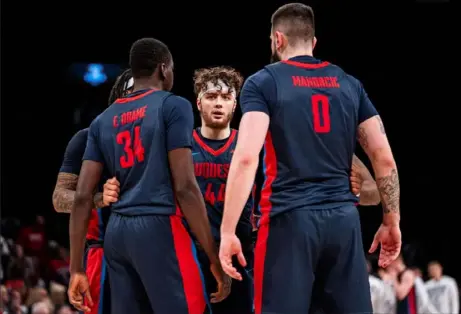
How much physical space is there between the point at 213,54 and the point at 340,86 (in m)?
14.5

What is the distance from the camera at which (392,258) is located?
4.83m

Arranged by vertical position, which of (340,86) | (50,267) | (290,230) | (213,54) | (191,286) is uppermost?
(213,54)

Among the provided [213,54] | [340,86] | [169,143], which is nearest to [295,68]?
[340,86]

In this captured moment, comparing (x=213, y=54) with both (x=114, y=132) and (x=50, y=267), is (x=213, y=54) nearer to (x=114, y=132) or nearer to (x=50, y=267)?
(x=50, y=267)

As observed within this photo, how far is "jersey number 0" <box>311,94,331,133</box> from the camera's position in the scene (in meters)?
4.56

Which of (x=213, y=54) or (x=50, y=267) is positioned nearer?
(x=50, y=267)

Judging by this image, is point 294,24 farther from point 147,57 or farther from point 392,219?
point 392,219

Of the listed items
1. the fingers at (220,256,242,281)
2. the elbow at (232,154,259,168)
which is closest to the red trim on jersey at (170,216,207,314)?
the fingers at (220,256,242,281)

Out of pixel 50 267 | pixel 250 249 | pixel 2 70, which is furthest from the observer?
pixel 2 70

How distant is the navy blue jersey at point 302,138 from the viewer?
4520mm

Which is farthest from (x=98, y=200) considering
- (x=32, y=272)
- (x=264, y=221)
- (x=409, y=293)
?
(x=409, y=293)

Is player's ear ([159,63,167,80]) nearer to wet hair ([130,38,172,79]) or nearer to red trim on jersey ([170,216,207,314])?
wet hair ([130,38,172,79])

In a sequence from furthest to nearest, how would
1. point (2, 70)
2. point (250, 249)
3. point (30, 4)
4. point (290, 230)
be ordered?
1. point (2, 70)
2. point (30, 4)
3. point (250, 249)
4. point (290, 230)

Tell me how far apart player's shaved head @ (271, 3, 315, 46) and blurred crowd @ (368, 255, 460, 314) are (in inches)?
359
